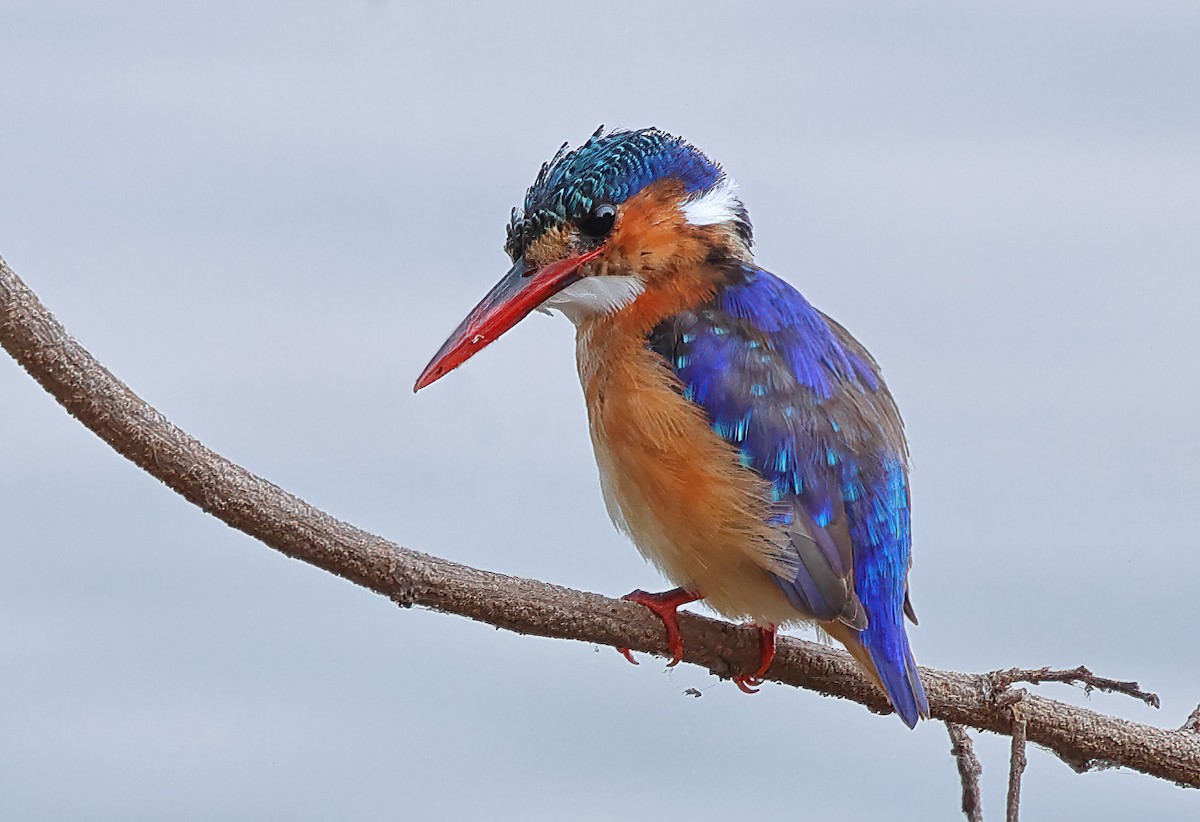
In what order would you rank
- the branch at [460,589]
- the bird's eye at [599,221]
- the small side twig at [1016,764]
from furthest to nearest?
the bird's eye at [599,221]
the small side twig at [1016,764]
the branch at [460,589]

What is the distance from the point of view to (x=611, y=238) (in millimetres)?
1518

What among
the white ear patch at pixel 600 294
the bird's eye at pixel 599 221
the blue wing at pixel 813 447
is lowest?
the blue wing at pixel 813 447

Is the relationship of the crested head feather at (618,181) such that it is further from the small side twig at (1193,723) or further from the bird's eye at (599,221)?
the small side twig at (1193,723)

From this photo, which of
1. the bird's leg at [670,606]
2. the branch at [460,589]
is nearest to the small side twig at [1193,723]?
the branch at [460,589]

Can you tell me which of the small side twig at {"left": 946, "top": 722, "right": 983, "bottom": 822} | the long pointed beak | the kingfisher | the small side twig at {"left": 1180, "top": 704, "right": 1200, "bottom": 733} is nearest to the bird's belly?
the kingfisher

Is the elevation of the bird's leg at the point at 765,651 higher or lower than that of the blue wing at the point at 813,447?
lower

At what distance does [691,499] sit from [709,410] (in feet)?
0.29

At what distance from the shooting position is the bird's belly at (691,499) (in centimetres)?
144

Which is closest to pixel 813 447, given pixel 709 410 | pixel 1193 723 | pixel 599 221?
pixel 709 410

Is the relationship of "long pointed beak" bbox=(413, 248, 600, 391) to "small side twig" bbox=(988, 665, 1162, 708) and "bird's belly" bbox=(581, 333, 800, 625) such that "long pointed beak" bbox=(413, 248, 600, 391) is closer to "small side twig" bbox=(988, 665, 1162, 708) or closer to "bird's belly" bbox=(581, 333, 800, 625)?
"bird's belly" bbox=(581, 333, 800, 625)

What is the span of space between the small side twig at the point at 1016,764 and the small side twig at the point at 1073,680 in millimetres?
28

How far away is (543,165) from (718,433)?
0.33 m

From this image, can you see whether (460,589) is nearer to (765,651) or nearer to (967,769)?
(765,651)

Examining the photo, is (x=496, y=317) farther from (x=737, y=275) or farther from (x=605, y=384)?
(x=737, y=275)
